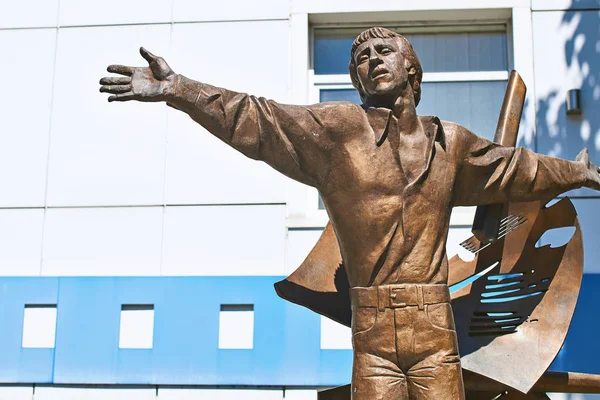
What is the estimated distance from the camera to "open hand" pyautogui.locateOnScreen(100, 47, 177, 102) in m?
3.69

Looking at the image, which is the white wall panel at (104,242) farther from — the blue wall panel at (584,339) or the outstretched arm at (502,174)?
the outstretched arm at (502,174)

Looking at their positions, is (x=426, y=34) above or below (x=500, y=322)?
above

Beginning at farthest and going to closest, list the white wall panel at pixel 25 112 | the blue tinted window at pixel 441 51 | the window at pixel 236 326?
1. the blue tinted window at pixel 441 51
2. the white wall panel at pixel 25 112
3. the window at pixel 236 326

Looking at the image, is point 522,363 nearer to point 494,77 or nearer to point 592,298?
point 592,298

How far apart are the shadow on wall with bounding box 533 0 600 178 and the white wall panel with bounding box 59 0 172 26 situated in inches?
130

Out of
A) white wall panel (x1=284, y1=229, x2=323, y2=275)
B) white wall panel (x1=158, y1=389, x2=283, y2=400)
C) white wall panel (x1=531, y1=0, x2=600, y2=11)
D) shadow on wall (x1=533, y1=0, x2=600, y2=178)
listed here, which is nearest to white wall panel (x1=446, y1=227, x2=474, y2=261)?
shadow on wall (x1=533, y1=0, x2=600, y2=178)

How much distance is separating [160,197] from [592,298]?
362 centimetres

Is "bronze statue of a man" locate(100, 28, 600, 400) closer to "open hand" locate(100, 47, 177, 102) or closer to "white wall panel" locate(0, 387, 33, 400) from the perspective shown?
"open hand" locate(100, 47, 177, 102)

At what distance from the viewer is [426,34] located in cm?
767

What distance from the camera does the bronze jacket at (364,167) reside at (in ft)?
12.7

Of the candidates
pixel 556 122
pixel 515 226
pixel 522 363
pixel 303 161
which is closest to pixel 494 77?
pixel 556 122

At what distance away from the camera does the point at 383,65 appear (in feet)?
13.4

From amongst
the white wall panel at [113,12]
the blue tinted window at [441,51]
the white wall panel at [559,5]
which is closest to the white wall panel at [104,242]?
the white wall panel at [113,12]

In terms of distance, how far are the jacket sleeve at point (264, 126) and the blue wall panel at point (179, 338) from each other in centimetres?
301
